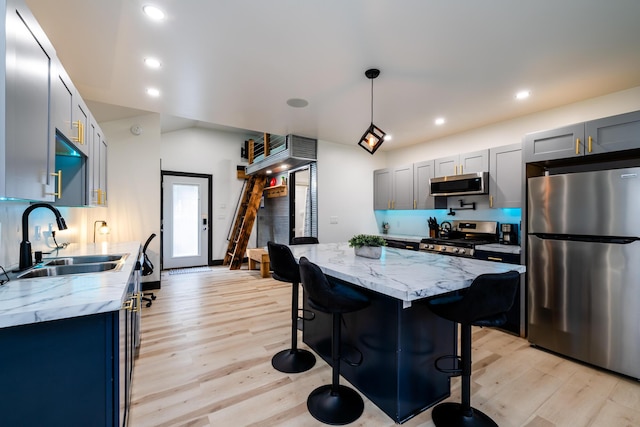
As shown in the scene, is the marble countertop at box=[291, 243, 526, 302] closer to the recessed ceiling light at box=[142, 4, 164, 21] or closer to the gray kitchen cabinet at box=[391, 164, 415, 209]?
the recessed ceiling light at box=[142, 4, 164, 21]

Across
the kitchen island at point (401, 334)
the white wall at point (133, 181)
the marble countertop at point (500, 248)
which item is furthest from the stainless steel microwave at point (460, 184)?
the white wall at point (133, 181)

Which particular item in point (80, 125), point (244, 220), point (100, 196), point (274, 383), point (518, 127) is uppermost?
point (518, 127)

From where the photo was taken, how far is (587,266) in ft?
8.21

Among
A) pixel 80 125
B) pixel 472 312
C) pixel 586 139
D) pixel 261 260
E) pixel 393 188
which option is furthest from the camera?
pixel 261 260

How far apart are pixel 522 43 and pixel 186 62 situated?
2.82m

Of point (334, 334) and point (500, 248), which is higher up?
point (500, 248)

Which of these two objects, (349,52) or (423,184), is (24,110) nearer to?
(349,52)

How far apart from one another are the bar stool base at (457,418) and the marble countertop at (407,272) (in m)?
0.86

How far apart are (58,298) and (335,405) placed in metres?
1.63

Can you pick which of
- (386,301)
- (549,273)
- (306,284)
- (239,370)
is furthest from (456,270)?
(239,370)

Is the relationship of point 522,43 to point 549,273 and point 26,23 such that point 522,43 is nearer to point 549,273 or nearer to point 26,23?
point 549,273

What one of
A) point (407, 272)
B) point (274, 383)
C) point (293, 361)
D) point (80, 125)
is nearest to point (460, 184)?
point (407, 272)

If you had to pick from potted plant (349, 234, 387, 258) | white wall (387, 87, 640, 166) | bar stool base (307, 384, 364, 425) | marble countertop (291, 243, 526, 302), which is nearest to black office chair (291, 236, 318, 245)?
marble countertop (291, 243, 526, 302)

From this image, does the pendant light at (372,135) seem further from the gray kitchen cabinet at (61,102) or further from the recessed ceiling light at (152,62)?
the gray kitchen cabinet at (61,102)
